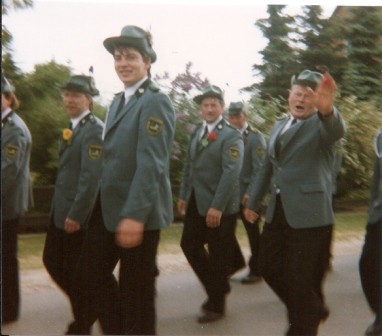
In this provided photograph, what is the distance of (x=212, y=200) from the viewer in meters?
2.67

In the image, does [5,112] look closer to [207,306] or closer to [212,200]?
[212,200]

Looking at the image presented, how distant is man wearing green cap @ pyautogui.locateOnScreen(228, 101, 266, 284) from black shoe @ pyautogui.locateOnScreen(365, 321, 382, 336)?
60 cm

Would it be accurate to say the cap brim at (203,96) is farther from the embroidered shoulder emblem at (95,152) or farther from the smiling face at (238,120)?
the embroidered shoulder emblem at (95,152)

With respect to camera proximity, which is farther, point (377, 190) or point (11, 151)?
point (377, 190)

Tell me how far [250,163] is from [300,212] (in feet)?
1.22

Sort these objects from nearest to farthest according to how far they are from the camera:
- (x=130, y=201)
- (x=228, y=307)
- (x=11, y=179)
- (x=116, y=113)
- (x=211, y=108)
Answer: (x=130, y=201) → (x=116, y=113) → (x=11, y=179) → (x=211, y=108) → (x=228, y=307)

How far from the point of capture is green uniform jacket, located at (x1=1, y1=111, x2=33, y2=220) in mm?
2428

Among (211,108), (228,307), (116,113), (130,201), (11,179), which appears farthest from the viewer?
(228,307)

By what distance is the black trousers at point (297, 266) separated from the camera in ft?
8.17

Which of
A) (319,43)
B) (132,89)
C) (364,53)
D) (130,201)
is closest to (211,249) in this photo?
(130,201)

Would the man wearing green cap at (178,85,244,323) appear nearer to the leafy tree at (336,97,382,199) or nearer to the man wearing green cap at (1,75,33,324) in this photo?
the leafy tree at (336,97,382,199)

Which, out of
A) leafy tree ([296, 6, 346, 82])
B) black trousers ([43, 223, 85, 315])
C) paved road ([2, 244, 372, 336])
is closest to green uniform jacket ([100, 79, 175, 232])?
black trousers ([43, 223, 85, 315])

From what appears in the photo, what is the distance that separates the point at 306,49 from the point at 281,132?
0.42 metres

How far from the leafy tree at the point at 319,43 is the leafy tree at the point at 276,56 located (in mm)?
56
